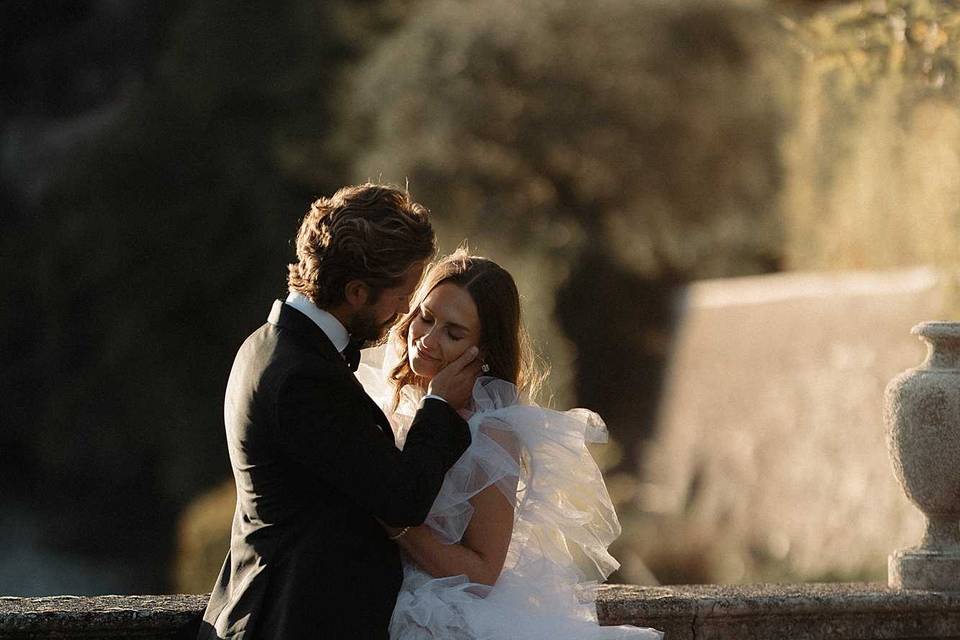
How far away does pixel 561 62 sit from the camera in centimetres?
1478

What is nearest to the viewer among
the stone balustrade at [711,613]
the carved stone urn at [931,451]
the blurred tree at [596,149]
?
the stone balustrade at [711,613]

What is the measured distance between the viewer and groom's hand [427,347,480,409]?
302 cm

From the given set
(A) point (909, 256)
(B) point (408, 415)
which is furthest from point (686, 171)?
(B) point (408, 415)

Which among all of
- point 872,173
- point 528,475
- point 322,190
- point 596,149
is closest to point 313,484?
point 528,475

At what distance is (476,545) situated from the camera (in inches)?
121

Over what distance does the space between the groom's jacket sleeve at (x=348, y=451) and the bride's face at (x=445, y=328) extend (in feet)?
1.17

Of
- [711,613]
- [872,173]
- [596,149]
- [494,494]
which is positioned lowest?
[711,613]

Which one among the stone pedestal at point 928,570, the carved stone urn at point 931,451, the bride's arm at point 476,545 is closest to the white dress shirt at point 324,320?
the bride's arm at point 476,545

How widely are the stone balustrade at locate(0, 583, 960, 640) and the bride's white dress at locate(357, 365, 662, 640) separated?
576 millimetres

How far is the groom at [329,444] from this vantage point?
2.73m

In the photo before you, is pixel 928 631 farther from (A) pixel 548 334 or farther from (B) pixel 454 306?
(A) pixel 548 334

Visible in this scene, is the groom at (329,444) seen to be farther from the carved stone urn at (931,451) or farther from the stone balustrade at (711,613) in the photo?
the carved stone urn at (931,451)

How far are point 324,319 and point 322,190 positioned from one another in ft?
38.2

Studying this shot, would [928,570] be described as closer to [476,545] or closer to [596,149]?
[476,545]
